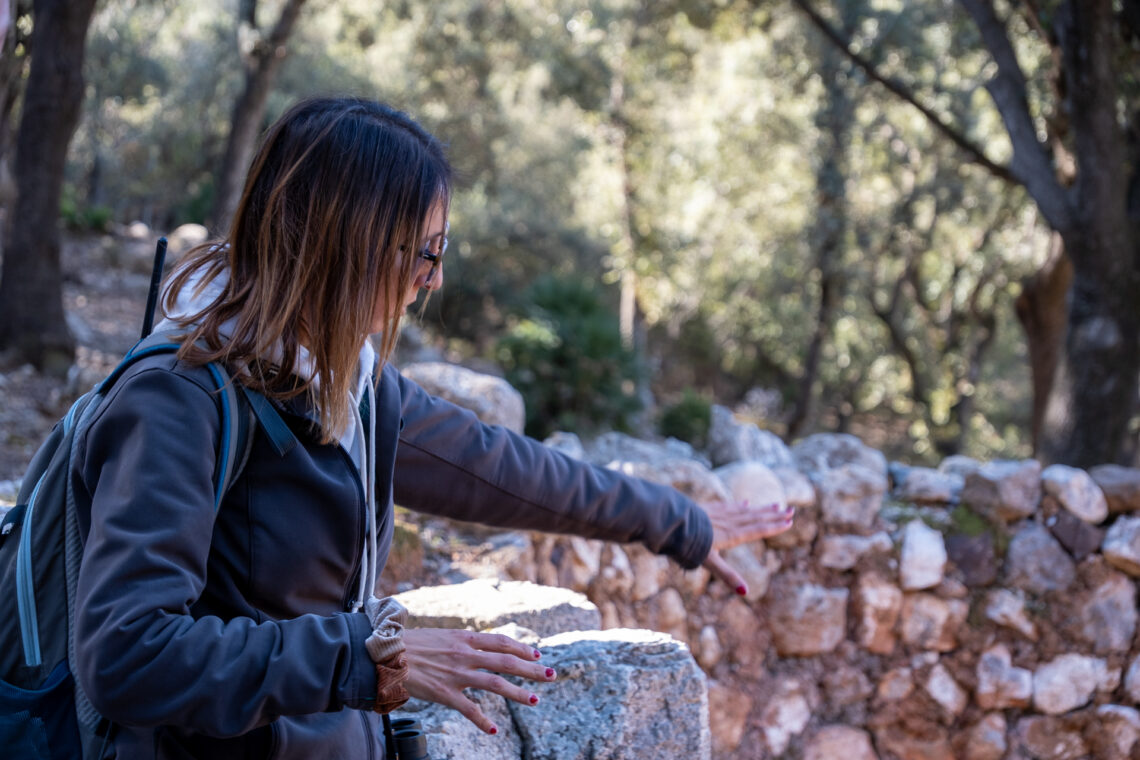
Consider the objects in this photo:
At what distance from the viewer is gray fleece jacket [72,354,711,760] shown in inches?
43.2

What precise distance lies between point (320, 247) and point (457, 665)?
603 mm

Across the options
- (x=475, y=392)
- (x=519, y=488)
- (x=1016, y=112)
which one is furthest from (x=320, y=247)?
(x=1016, y=112)

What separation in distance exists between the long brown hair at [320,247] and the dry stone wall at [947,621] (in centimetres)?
276

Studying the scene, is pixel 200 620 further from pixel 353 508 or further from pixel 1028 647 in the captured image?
pixel 1028 647

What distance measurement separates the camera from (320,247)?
132 centimetres

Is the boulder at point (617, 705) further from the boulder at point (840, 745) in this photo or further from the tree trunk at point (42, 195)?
the tree trunk at point (42, 195)

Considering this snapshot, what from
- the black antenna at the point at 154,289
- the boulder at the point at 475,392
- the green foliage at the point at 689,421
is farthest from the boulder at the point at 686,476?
the green foliage at the point at 689,421

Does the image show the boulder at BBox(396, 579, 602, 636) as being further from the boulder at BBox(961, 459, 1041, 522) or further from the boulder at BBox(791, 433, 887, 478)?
the boulder at BBox(961, 459, 1041, 522)

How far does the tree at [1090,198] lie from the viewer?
533 centimetres

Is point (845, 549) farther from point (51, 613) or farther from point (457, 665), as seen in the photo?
point (51, 613)

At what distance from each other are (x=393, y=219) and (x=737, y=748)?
3.25 metres

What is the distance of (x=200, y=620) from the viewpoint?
1.14 meters

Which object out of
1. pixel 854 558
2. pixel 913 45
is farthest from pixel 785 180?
pixel 854 558

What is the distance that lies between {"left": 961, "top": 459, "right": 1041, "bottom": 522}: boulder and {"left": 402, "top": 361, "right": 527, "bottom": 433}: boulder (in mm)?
2022
